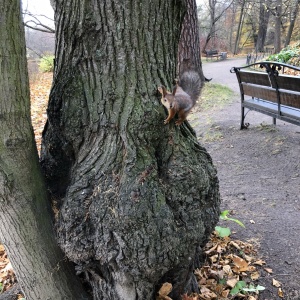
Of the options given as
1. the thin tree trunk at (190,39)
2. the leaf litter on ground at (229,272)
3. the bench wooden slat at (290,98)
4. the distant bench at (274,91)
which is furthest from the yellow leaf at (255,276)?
the thin tree trunk at (190,39)

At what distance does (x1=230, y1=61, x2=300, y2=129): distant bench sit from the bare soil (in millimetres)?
463

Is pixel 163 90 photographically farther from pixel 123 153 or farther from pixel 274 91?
pixel 274 91

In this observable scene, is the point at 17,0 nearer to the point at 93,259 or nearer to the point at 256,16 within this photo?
the point at 93,259

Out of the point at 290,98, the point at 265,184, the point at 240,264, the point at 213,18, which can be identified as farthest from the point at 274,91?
the point at 213,18

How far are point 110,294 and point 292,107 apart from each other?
3.89m

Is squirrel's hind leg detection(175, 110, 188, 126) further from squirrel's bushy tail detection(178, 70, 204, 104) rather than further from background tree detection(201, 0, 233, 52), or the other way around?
background tree detection(201, 0, 233, 52)

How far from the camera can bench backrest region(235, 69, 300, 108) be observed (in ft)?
15.1

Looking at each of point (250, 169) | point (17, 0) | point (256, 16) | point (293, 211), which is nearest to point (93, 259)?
point (17, 0)

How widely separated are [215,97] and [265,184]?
583 cm

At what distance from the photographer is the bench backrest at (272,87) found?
15.1 ft

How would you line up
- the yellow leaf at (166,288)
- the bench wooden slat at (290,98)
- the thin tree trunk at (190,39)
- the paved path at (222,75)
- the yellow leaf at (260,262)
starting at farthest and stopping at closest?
the paved path at (222,75), the thin tree trunk at (190,39), the bench wooden slat at (290,98), the yellow leaf at (260,262), the yellow leaf at (166,288)

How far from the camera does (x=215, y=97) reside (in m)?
9.66

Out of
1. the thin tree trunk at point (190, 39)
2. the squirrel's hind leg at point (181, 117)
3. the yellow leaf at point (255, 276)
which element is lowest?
the yellow leaf at point (255, 276)

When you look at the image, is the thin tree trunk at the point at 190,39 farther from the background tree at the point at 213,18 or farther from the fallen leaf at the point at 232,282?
the background tree at the point at 213,18
